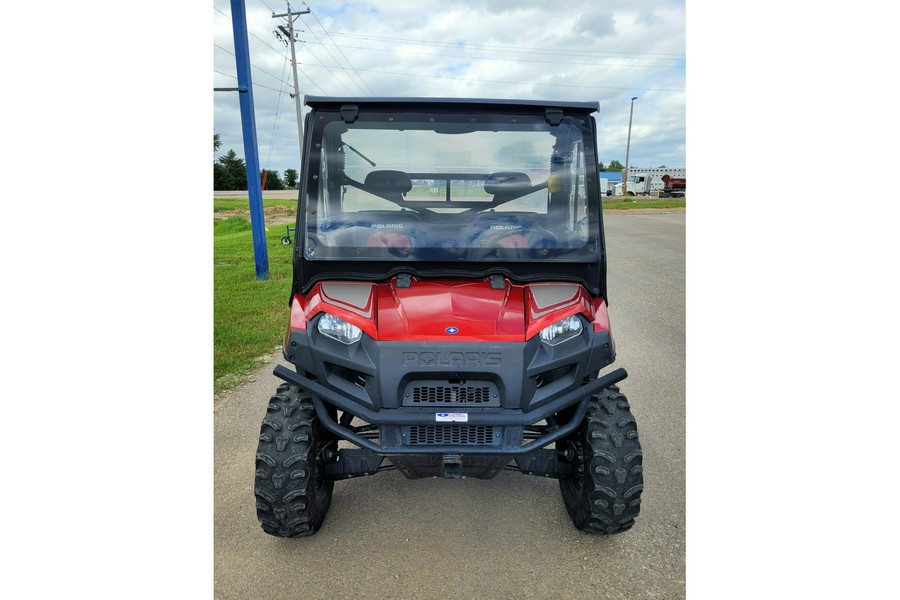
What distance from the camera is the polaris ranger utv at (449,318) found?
2.67m

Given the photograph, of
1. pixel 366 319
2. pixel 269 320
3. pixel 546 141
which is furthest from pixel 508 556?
pixel 269 320

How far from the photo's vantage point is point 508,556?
284cm

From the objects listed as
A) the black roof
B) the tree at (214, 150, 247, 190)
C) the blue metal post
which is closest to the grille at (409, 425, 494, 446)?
the black roof

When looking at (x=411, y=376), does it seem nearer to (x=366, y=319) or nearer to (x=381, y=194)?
(x=366, y=319)

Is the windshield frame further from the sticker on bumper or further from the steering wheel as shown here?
the sticker on bumper

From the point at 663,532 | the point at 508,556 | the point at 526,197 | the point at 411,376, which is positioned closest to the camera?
the point at 411,376

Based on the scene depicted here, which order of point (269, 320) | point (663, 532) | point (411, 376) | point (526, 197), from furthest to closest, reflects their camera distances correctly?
point (269, 320)
point (526, 197)
point (663, 532)
point (411, 376)

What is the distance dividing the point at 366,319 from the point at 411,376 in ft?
1.16

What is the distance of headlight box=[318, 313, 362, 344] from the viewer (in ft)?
8.92

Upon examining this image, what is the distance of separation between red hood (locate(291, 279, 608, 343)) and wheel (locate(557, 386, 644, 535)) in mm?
454

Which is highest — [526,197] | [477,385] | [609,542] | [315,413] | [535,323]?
[526,197]

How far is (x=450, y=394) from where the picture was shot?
268 centimetres

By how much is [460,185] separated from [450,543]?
1.97 meters

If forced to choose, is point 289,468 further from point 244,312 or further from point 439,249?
Answer: point 244,312
